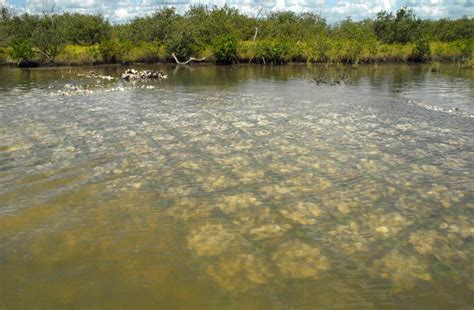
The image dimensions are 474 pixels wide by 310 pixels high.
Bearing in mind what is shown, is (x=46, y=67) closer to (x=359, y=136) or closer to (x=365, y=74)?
(x=365, y=74)

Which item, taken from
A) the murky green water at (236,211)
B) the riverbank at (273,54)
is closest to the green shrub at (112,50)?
the riverbank at (273,54)

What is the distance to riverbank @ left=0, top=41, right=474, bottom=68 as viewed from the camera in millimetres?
55094

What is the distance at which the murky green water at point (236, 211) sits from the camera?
7.11m

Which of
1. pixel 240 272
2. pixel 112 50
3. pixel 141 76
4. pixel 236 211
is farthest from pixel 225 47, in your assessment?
pixel 240 272

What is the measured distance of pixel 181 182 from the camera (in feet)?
A: 39.2

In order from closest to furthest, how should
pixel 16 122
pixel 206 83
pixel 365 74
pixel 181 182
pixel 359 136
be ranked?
pixel 181 182
pixel 359 136
pixel 16 122
pixel 206 83
pixel 365 74

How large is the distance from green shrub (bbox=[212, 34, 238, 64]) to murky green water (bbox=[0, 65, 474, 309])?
36.9 m

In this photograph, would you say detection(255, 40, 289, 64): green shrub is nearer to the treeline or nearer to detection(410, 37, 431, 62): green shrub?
the treeline

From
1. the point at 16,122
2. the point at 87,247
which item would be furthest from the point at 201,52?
the point at 87,247

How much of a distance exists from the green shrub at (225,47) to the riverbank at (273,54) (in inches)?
30.1

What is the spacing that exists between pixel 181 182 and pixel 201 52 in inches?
1947

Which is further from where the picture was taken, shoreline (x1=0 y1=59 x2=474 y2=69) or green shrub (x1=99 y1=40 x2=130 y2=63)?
green shrub (x1=99 y1=40 x2=130 y2=63)

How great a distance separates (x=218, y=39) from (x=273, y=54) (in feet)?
26.4

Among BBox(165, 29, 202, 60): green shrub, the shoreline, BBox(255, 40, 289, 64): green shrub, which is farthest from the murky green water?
BBox(165, 29, 202, 60): green shrub
